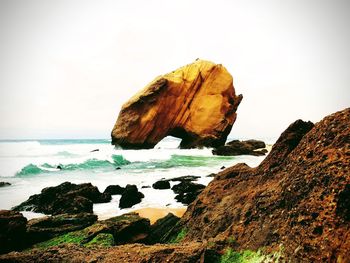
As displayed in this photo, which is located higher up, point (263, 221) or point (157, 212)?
point (263, 221)

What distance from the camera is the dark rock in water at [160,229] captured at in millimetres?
3840

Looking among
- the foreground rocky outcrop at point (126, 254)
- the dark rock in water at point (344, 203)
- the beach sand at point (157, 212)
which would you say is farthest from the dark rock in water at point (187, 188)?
the dark rock in water at point (344, 203)

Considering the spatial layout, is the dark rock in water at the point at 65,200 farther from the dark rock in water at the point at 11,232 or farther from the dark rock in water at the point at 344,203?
the dark rock in water at the point at 344,203

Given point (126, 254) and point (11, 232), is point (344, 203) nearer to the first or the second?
point (126, 254)

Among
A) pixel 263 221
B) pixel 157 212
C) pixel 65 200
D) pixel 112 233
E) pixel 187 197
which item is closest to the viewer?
pixel 263 221

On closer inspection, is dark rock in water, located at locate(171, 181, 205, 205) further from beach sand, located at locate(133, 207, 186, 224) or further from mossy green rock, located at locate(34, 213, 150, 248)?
mossy green rock, located at locate(34, 213, 150, 248)

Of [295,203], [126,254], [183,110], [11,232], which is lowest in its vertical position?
[11,232]

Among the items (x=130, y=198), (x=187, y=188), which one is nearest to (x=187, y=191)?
(x=187, y=188)

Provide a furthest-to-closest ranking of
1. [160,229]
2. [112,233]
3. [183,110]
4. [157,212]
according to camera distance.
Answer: [183,110] < [157,212] < [160,229] < [112,233]

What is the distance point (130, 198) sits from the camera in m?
7.62

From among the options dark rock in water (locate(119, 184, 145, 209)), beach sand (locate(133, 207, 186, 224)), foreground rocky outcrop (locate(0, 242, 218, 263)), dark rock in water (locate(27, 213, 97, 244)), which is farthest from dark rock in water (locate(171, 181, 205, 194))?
foreground rocky outcrop (locate(0, 242, 218, 263))

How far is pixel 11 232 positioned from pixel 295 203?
3.71m

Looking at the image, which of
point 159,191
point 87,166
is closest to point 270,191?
point 159,191

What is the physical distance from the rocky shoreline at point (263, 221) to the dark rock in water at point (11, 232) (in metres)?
0.01
